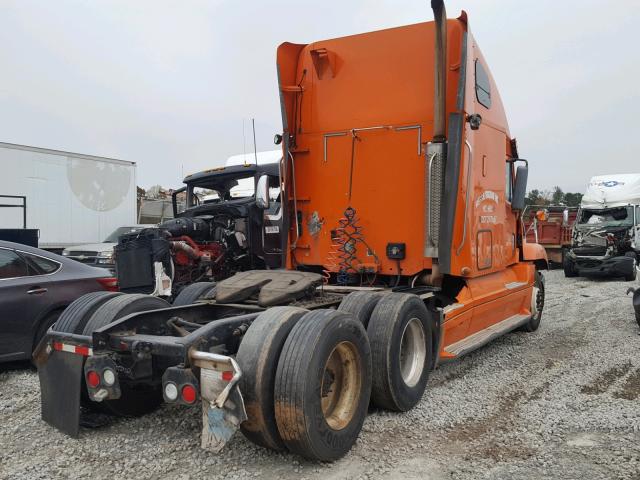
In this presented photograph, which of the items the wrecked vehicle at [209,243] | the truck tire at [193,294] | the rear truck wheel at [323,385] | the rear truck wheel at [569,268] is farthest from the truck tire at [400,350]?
the rear truck wheel at [569,268]

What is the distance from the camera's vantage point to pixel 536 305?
8.09m

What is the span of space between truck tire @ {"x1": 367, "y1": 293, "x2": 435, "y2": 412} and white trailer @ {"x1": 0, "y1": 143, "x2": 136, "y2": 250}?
36.4 ft

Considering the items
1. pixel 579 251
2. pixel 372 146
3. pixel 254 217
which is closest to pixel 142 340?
pixel 372 146

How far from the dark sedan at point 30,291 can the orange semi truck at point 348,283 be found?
4.61ft

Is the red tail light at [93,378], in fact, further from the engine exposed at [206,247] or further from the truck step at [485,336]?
the engine exposed at [206,247]

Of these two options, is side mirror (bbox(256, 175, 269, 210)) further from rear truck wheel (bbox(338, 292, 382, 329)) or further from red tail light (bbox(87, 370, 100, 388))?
red tail light (bbox(87, 370, 100, 388))

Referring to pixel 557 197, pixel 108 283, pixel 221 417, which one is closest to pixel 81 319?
pixel 221 417

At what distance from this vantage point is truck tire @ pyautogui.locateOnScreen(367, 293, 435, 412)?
14.0ft

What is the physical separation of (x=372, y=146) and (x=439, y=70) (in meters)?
1.09

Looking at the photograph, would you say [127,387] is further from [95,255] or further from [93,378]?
[95,255]

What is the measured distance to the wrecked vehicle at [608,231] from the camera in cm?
1573

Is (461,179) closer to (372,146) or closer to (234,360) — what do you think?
(372,146)

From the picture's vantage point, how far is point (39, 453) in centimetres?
371

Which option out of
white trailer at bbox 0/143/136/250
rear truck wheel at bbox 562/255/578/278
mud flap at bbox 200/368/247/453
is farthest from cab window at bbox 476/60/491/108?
rear truck wheel at bbox 562/255/578/278
